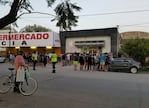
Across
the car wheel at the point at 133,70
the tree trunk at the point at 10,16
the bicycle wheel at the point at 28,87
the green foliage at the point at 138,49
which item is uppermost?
the tree trunk at the point at 10,16

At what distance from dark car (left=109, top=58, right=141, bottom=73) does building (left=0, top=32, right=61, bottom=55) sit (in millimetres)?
19650

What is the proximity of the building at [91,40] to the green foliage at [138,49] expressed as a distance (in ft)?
32.0

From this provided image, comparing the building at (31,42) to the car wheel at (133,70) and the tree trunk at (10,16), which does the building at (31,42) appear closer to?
the car wheel at (133,70)

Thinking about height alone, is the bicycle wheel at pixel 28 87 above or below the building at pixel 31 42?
below

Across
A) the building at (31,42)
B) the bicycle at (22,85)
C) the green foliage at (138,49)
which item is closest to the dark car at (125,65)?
the green foliage at (138,49)

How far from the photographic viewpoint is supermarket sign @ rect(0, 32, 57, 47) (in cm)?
4759

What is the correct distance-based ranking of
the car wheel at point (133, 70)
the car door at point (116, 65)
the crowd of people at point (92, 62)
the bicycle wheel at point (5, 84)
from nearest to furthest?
the bicycle wheel at point (5, 84), the crowd of people at point (92, 62), the car wheel at point (133, 70), the car door at point (116, 65)

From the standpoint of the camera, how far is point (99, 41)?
48.9 m

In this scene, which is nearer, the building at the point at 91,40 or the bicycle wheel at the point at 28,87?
the bicycle wheel at the point at 28,87

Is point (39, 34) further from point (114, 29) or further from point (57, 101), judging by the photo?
point (57, 101)

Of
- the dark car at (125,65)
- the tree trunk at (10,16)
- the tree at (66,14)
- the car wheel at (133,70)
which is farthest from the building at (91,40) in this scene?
the tree trunk at (10,16)

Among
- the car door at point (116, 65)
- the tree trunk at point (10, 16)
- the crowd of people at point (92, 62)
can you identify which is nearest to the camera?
the tree trunk at point (10, 16)

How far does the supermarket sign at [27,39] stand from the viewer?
156 ft

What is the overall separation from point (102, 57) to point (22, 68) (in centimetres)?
1679
